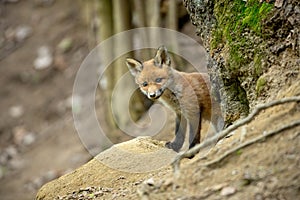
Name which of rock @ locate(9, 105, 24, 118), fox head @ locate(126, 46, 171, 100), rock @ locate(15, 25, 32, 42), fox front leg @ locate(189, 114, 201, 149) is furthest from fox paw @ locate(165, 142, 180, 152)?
rock @ locate(15, 25, 32, 42)

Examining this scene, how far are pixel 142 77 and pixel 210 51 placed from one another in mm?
1326

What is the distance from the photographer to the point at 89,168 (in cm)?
570

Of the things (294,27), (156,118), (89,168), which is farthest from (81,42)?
(294,27)

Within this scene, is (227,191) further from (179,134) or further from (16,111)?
(16,111)

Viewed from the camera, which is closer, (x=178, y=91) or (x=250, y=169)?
(x=250, y=169)

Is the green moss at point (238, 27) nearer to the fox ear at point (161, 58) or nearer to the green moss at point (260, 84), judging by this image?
the green moss at point (260, 84)

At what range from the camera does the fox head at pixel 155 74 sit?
6552 millimetres

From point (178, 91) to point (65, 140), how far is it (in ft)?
25.1

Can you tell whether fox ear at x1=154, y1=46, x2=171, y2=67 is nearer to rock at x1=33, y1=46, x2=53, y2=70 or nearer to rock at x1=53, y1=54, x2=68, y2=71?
rock at x1=53, y1=54, x2=68, y2=71

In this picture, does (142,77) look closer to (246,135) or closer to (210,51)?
(210,51)

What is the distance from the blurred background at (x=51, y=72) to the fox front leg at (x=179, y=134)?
9.92 feet

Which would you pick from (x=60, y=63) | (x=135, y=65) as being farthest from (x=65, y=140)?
(x=135, y=65)

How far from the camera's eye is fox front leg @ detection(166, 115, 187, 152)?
638 cm

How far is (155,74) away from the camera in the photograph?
6641 millimetres
